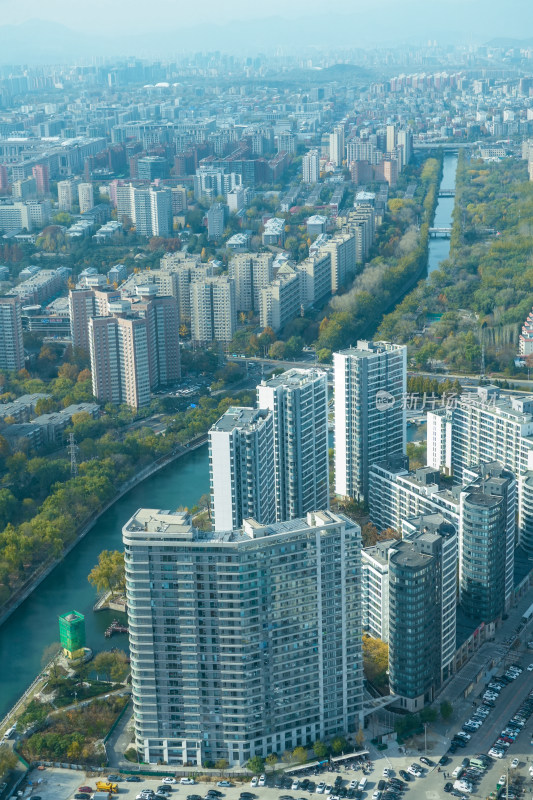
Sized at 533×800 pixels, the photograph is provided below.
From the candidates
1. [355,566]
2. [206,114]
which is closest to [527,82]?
[206,114]

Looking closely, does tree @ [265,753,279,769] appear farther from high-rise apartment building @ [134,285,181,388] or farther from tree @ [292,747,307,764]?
high-rise apartment building @ [134,285,181,388]

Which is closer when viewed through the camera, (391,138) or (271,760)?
(271,760)

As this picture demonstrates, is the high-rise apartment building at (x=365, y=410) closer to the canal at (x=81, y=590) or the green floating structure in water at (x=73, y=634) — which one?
the canal at (x=81, y=590)

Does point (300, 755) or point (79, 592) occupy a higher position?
point (300, 755)

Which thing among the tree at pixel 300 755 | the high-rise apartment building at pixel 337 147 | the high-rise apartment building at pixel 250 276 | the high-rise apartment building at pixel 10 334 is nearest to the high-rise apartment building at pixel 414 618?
the tree at pixel 300 755

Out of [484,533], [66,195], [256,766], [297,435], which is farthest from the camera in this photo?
[66,195]

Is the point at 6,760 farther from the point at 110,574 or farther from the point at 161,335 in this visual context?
the point at 161,335

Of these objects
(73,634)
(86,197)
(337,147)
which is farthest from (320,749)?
(337,147)
